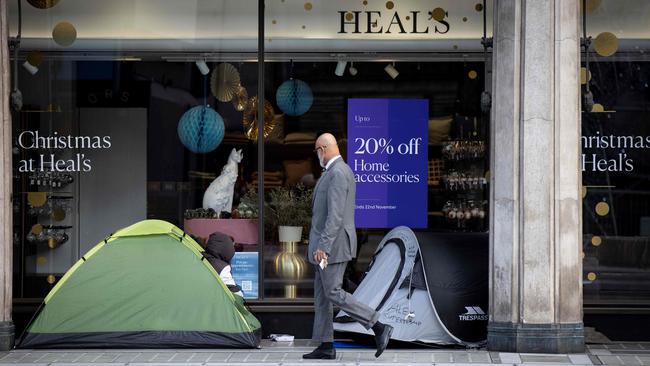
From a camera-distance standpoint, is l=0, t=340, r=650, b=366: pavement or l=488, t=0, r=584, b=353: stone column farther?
l=488, t=0, r=584, b=353: stone column

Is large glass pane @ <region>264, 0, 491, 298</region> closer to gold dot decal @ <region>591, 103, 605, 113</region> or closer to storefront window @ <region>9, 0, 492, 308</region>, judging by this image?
storefront window @ <region>9, 0, 492, 308</region>

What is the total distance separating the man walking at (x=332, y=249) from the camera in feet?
29.8

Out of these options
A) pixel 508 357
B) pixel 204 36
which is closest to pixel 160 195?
pixel 204 36

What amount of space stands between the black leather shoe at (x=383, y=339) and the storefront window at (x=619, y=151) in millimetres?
2593

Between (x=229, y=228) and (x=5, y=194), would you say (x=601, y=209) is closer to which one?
(x=229, y=228)

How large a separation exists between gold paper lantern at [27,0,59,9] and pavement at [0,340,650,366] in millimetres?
3474

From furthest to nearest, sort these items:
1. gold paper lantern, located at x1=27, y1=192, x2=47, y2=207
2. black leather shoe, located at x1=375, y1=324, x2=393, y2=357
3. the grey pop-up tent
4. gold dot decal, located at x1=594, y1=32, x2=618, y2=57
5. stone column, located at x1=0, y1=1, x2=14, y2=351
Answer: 1. gold paper lantern, located at x1=27, y1=192, x2=47, y2=207
2. gold dot decal, located at x1=594, y1=32, x2=618, y2=57
3. the grey pop-up tent
4. stone column, located at x1=0, y1=1, x2=14, y2=351
5. black leather shoe, located at x1=375, y1=324, x2=393, y2=357

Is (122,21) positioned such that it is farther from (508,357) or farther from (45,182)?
(508,357)

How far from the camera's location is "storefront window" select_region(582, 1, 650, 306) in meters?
10.8

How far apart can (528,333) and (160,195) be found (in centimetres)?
397

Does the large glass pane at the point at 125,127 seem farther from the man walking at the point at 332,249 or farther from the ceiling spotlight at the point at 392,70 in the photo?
the man walking at the point at 332,249

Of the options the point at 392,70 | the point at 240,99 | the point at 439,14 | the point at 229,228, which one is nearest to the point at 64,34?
the point at 240,99

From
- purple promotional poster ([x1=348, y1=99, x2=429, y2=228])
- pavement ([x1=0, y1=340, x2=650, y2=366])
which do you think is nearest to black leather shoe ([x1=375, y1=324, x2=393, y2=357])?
pavement ([x1=0, y1=340, x2=650, y2=366])

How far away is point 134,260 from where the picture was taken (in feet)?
32.5
